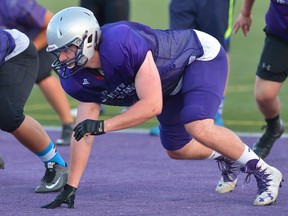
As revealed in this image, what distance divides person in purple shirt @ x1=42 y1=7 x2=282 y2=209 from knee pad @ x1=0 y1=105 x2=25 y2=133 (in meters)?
0.65

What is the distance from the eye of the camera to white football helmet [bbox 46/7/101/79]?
5727 millimetres

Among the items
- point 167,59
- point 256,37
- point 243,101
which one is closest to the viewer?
point 167,59

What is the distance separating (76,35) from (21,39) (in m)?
1.32

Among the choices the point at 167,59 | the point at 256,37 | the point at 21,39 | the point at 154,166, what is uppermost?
the point at 167,59

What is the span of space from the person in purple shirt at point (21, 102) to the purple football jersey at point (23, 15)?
1.73m

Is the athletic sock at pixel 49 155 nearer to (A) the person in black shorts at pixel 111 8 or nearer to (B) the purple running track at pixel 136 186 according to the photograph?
(B) the purple running track at pixel 136 186

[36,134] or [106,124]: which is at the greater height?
[106,124]

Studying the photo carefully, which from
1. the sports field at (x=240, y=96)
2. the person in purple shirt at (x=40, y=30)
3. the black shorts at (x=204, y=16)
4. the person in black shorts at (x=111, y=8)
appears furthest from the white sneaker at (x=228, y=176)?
the person in black shorts at (x=111, y=8)

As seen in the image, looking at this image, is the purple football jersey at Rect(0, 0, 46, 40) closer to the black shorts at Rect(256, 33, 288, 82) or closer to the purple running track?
the purple running track

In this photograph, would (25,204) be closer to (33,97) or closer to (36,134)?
(36,134)

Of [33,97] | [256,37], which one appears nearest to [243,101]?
[33,97]

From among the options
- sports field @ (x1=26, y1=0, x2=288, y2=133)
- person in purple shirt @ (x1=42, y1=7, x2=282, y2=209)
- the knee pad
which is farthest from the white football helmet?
sports field @ (x1=26, y1=0, x2=288, y2=133)

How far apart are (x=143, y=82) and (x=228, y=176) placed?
4.41ft

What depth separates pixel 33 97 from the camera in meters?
12.7
